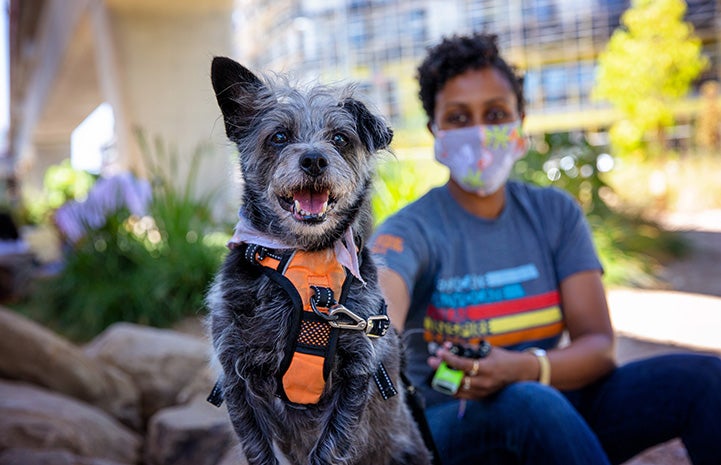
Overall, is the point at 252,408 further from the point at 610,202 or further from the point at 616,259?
the point at 610,202

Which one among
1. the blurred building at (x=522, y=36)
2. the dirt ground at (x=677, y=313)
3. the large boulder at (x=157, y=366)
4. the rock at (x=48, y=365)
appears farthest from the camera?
the blurred building at (x=522, y=36)

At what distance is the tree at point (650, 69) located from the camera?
2164 cm

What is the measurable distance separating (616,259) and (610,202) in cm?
289

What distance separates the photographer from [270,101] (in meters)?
2.02

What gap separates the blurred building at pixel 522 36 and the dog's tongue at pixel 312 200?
32637mm

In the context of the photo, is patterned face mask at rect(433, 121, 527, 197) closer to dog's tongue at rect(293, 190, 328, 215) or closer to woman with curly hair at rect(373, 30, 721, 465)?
woman with curly hair at rect(373, 30, 721, 465)

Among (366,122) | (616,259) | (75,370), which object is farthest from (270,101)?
(616,259)

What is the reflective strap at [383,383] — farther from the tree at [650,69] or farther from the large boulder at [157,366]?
the tree at [650,69]

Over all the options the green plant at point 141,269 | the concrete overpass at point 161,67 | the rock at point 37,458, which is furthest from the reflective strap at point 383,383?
the concrete overpass at point 161,67

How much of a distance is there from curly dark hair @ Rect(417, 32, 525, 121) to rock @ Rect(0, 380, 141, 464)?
2.54 m

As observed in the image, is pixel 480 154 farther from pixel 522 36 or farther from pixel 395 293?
pixel 522 36

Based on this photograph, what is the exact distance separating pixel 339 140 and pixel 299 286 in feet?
1.44

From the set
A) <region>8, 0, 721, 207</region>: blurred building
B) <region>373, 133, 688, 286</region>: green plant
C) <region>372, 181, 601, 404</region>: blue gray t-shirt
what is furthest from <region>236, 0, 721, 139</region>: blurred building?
<region>372, 181, 601, 404</region>: blue gray t-shirt

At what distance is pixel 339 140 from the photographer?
79.9 inches
